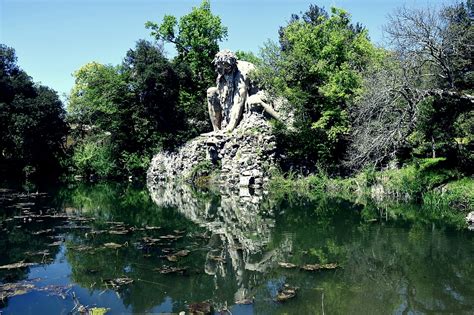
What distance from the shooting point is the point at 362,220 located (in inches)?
604

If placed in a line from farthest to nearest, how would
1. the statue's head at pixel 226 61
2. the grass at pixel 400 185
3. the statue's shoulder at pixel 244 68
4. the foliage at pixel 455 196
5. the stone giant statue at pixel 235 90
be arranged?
the statue's shoulder at pixel 244 68, the statue's head at pixel 226 61, the stone giant statue at pixel 235 90, the grass at pixel 400 185, the foliage at pixel 455 196

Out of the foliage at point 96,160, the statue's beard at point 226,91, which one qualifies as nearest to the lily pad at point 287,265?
the statue's beard at point 226,91

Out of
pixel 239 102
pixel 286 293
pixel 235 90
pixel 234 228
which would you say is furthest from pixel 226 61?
pixel 286 293

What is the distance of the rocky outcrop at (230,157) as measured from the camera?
92.4ft

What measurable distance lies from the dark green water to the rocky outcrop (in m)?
9.47

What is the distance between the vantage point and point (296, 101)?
2744cm

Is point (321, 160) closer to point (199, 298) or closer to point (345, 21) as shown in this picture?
point (345, 21)

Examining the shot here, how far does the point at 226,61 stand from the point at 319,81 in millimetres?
7016

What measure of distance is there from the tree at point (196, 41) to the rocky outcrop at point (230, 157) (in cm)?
676

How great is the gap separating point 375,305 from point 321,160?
20.6m

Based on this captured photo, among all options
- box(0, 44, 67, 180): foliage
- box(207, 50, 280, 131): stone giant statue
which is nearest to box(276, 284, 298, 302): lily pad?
box(207, 50, 280, 131): stone giant statue

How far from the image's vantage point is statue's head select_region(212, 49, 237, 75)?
1225 inches

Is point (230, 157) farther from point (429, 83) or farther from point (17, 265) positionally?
point (17, 265)

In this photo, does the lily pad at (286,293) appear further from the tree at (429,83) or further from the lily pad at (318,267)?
the tree at (429,83)
